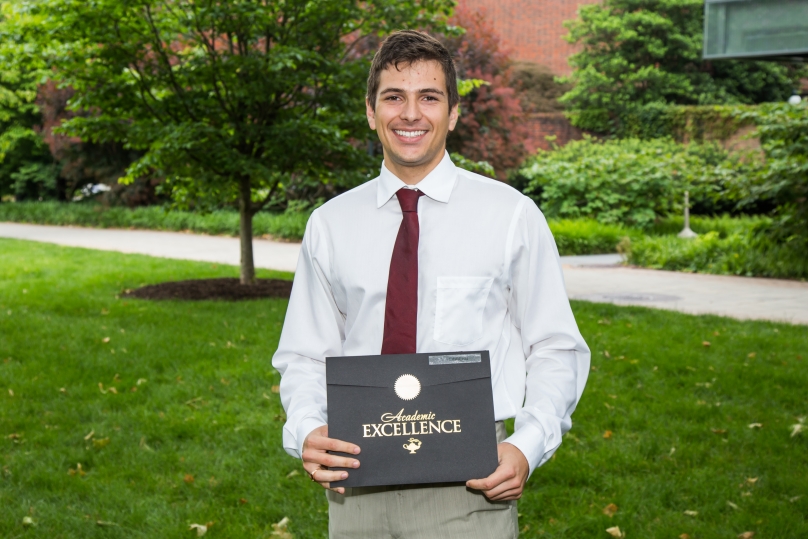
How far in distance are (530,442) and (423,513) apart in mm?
331

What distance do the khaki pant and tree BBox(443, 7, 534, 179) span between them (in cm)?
1696

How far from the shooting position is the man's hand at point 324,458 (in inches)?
73.0

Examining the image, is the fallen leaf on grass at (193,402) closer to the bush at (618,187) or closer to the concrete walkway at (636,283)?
the concrete walkway at (636,283)

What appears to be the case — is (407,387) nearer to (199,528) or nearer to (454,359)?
(454,359)

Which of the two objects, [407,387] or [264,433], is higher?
[407,387]

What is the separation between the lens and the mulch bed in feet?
33.9

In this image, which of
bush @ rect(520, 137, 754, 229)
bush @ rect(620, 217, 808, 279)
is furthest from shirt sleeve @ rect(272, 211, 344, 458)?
bush @ rect(520, 137, 754, 229)

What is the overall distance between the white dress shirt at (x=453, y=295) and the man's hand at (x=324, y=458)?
0.11m

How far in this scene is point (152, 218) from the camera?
23.1 meters

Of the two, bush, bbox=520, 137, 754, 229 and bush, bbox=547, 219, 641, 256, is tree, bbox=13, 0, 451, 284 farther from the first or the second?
bush, bbox=520, 137, 754, 229

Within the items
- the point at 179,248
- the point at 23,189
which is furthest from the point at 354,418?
the point at 23,189

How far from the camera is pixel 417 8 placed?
32.6 ft

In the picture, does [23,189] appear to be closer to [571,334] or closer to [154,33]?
[154,33]

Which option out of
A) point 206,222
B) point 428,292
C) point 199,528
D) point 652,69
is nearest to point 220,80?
point 199,528
